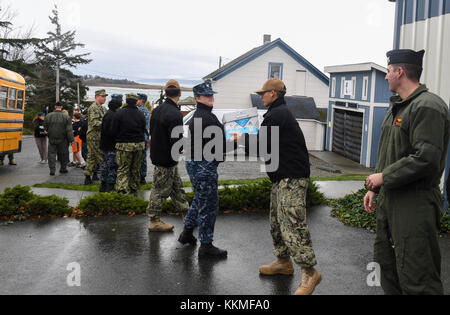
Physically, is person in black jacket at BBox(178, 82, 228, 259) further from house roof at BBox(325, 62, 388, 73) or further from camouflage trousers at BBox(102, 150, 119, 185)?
house roof at BBox(325, 62, 388, 73)

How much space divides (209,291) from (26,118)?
36.7 meters

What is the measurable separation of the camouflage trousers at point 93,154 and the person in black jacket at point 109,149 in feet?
5.03

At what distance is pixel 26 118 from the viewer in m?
37.9

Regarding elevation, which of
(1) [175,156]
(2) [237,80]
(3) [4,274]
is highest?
(2) [237,80]

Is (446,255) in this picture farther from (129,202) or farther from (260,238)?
(129,202)

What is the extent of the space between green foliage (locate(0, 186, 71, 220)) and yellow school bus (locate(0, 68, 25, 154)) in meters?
7.07

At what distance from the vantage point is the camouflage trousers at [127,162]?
918 cm

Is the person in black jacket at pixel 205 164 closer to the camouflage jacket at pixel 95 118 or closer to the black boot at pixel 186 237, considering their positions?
the black boot at pixel 186 237

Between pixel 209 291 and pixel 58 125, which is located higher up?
pixel 58 125

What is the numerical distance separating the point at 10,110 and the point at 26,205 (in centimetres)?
815

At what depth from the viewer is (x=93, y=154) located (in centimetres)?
1171

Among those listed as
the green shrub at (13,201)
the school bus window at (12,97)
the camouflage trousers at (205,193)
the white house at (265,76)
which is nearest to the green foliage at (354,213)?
the camouflage trousers at (205,193)

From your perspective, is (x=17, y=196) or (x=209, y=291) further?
(x=17, y=196)

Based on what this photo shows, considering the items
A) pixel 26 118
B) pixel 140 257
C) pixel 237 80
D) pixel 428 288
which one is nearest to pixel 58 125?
pixel 140 257
